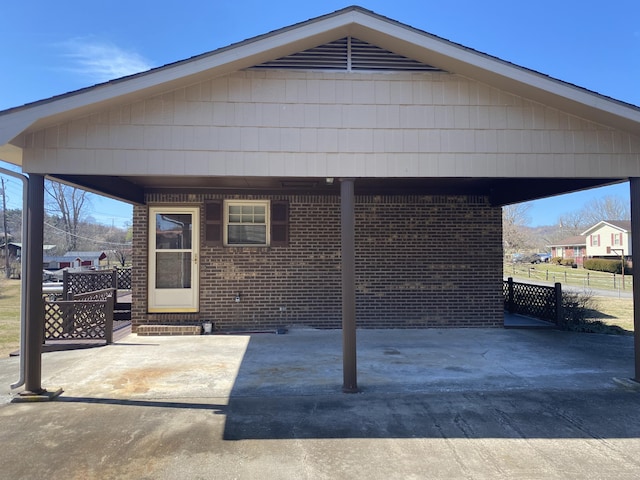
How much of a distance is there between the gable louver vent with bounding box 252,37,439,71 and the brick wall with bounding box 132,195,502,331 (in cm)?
393

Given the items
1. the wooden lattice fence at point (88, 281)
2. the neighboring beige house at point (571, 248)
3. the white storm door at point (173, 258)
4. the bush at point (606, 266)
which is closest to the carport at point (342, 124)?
the white storm door at point (173, 258)

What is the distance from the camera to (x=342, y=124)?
522cm

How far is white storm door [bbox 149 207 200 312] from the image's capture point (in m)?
8.81

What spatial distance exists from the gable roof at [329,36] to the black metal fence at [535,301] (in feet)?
16.4

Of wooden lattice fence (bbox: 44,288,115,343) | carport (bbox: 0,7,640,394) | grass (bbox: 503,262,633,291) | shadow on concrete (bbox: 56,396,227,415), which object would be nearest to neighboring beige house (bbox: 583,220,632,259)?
grass (bbox: 503,262,633,291)

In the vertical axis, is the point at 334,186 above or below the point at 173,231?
above

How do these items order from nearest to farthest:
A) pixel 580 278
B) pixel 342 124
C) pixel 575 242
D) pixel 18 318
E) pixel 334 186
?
pixel 342 124
pixel 334 186
pixel 18 318
pixel 580 278
pixel 575 242

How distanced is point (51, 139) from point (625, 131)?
23.3 ft

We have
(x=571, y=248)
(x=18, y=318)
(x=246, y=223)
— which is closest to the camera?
(x=246, y=223)

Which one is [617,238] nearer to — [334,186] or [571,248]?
[571,248]

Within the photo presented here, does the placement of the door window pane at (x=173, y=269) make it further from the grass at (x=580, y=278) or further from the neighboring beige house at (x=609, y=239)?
the neighboring beige house at (x=609, y=239)

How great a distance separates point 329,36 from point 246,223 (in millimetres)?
4634

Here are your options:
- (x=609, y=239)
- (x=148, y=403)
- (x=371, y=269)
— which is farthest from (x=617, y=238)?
(x=148, y=403)

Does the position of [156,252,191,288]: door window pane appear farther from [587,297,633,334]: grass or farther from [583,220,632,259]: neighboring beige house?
[583,220,632,259]: neighboring beige house
